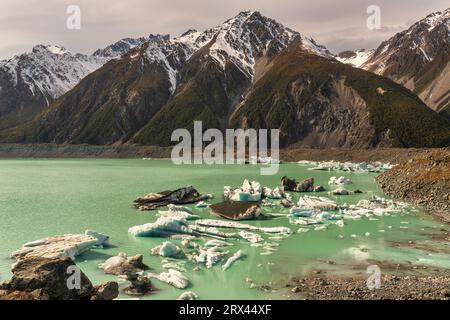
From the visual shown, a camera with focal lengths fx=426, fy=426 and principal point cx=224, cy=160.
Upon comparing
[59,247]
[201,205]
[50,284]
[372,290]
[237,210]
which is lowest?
[201,205]

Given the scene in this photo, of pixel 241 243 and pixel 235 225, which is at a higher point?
pixel 241 243

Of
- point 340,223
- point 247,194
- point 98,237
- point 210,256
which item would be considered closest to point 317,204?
point 247,194

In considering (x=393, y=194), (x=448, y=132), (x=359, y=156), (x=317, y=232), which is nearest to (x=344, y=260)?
(x=317, y=232)

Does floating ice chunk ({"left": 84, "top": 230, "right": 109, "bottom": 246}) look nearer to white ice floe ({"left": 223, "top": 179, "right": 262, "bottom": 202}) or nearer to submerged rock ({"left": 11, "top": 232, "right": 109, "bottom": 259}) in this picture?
submerged rock ({"left": 11, "top": 232, "right": 109, "bottom": 259})

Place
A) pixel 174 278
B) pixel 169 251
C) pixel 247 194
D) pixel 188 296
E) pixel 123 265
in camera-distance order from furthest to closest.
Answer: pixel 247 194
pixel 169 251
pixel 123 265
pixel 174 278
pixel 188 296

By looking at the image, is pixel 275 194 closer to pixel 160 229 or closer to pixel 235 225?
pixel 235 225

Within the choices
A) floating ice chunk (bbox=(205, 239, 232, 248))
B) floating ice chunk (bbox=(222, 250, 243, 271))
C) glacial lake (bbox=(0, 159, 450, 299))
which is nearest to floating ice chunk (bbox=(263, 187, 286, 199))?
glacial lake (bbox=(0, 159, 450, 299))

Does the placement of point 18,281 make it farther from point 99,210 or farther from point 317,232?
point 99,210
